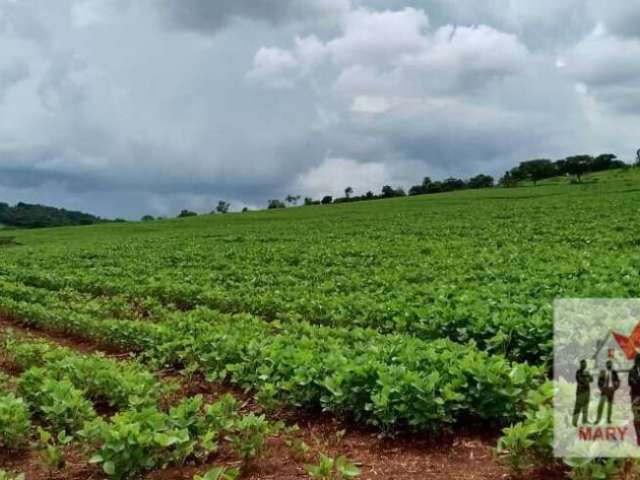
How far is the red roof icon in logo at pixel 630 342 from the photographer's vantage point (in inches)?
248

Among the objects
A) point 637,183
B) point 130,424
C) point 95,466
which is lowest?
point 95,466

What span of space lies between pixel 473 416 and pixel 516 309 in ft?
11.3

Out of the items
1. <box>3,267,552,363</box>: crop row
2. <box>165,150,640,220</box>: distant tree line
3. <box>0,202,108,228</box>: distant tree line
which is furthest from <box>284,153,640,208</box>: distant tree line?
<box>3,267,552,363</box>: crop row

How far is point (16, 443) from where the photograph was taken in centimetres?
584

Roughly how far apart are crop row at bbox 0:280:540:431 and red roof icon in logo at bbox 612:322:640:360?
103 centimetres

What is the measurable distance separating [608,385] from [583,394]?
0.53 m

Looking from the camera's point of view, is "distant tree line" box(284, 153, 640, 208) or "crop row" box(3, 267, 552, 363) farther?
"distant tree line" box(284, 153, 640, 208)

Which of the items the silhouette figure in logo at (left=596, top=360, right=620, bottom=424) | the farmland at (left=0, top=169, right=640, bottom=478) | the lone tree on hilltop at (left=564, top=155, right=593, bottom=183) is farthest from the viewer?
the lone tree on hilltop at (left=564, top=155, right=593, bottom=183)

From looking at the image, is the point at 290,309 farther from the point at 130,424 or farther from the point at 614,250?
the point at 614,250

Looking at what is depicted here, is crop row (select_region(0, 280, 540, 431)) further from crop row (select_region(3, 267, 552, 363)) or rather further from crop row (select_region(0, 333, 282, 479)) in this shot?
crop row (select_region(3, 267, 552, 363))

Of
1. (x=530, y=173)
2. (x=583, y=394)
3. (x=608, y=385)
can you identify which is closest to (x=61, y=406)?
(x=583, y=394)

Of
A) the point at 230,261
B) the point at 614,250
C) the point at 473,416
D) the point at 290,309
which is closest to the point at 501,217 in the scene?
the point at 614,250

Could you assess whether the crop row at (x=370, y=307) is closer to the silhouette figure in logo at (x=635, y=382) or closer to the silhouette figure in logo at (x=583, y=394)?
the silhouette figure in logo at (x=635, y=382)

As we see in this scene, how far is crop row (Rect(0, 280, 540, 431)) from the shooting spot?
18.0ft
